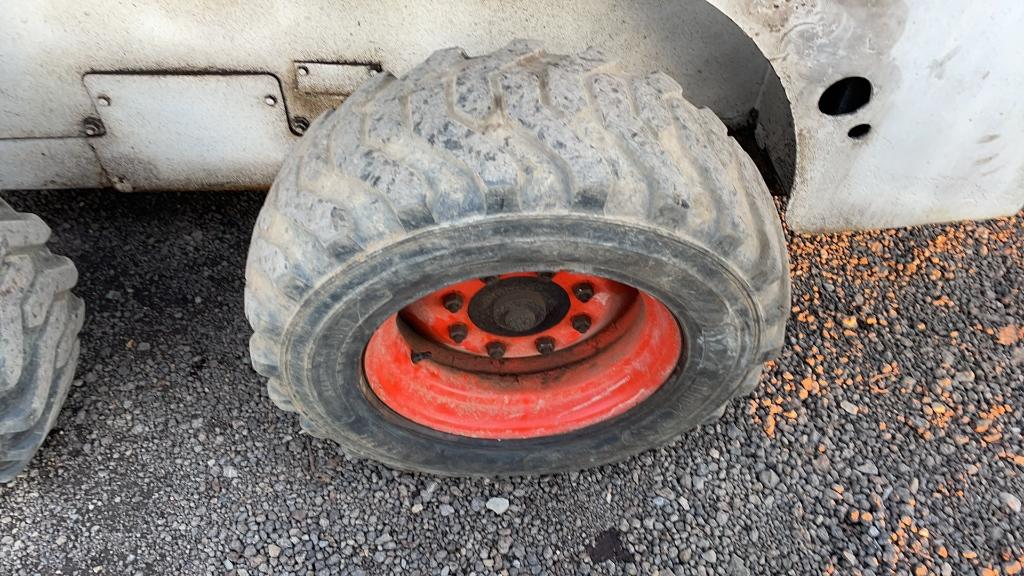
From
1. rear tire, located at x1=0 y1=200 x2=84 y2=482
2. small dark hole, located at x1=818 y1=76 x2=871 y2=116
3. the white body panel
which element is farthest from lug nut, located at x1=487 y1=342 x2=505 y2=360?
rear tire, located at x1=0 y1=200 x2=84 y2=482

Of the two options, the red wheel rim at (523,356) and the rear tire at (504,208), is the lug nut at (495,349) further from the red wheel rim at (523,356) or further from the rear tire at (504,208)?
the rear tire at (504,208)

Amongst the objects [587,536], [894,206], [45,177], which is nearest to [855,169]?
[894,206]

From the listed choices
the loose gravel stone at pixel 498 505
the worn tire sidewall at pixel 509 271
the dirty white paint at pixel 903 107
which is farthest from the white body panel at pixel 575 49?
the loose gravel stone at pixel 498 505

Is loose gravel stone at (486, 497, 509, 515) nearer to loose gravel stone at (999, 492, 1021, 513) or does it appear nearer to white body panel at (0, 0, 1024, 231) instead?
white body panel at (0, 0, 1024, 231)

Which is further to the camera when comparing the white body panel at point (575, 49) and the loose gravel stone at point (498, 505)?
the loose gravel stone at point (498, 505)

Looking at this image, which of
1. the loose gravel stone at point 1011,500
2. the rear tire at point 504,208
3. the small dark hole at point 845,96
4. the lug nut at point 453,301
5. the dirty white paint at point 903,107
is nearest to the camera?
the rear tire at point 504,208

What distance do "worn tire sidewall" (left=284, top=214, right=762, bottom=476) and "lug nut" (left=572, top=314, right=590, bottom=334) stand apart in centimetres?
24

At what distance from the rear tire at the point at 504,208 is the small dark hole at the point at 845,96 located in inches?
12.4

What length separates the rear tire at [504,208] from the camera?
1.50 m

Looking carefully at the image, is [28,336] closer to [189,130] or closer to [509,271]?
[189,130]

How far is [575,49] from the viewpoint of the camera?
207cm

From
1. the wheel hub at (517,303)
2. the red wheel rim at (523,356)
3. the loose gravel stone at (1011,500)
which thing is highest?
the wheel hub at (517,303)

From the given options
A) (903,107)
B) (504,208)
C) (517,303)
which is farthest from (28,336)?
(903,107)

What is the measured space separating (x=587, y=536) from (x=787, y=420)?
0.70 meters
